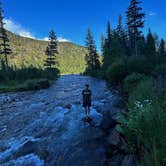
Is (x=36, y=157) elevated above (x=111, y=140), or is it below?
below

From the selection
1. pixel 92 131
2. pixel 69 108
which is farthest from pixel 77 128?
A: pixel 69 108

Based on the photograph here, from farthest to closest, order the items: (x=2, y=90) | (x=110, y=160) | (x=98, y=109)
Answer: (x=2, y=90)
(x=98, y=109)
(x=110, y=160)

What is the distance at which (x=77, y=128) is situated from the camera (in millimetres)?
9320

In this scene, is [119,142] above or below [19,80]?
below

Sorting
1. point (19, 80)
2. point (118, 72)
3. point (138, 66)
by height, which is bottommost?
point (19, 80)

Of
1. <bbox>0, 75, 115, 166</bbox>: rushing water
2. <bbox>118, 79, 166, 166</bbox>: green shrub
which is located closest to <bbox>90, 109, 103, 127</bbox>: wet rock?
<bbox>0, 75, 115, 166</bbox>: rushing water

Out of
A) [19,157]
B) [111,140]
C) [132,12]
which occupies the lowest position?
[19,157]

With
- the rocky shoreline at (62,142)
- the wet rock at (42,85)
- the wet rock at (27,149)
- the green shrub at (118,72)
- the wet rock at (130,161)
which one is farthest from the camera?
the wet rock at (42,85)

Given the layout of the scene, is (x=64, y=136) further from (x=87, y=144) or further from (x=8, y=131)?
(x=8, y=131)

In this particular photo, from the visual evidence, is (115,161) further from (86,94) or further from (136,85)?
(136,85)

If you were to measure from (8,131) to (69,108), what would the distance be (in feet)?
16.3

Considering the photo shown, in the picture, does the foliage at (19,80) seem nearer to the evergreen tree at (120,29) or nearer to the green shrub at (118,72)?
the green shrub at (118,72)

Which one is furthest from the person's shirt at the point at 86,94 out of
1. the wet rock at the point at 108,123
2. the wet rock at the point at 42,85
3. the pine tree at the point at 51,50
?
the pine tree at the point at 51,50

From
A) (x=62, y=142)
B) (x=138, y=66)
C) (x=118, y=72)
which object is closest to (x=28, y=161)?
(x=62, y=142)
